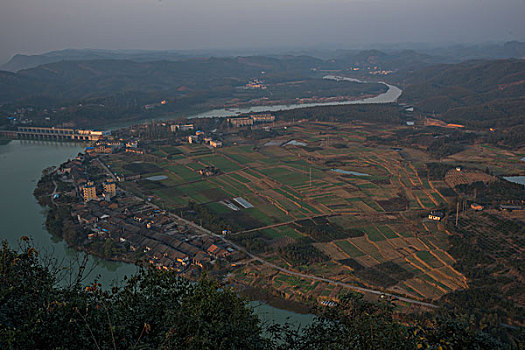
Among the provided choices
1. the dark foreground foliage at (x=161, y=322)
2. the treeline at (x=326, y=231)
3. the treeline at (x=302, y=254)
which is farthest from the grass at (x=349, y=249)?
the dark foreground foliage at (x=161, y=322)

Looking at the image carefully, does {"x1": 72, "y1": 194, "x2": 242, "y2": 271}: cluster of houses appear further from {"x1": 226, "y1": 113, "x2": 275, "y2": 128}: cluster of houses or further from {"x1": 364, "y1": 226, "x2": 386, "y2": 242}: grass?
{"x1": 226, "y1": 113, "x2": 275, "y2": 128}: cluster of houses

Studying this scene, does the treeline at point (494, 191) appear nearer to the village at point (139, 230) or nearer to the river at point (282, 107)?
the village at point (139, 230)

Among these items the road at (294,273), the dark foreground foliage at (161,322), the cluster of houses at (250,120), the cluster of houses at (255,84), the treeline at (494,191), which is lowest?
the road at (294,273)

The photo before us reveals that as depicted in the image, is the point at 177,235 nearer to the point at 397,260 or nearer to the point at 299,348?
the point at 397,260

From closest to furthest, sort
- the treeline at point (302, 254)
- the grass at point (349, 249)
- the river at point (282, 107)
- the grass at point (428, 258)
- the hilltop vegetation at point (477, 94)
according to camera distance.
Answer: the grass at point (428, 258) < the treeline at point (302, 254) < the grass at point (349, 249) < the hilltop vegetation at point (477, 94) < the river at point (282, 107)

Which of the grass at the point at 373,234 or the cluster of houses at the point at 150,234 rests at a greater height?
the cluster of houses at the point at 150,234

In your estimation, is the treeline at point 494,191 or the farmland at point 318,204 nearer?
the farmland at point 318,204
